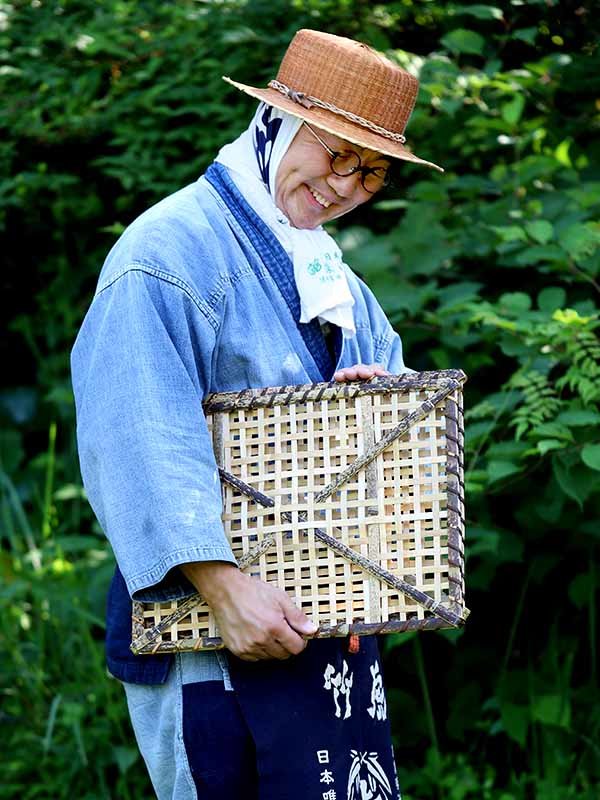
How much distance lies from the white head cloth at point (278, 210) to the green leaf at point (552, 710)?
165 centimetres

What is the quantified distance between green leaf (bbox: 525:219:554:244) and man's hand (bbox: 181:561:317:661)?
1.53m

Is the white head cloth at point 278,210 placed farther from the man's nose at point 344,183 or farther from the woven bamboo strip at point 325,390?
the woven bamboo strip at point 325,390

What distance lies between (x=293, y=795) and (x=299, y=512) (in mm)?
427

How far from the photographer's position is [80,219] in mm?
4141

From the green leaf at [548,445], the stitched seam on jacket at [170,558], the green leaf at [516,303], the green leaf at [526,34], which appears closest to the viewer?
the stitched seam on jacket at [170,558]

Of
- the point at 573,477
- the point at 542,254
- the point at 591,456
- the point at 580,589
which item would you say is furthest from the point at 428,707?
the point at 542,254

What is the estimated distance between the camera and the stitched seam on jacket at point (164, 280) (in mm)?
1690

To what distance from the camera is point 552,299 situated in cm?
286

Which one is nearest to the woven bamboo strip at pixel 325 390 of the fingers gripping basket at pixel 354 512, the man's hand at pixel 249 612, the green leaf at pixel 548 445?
the fingers gripping basket at pixel 354 512

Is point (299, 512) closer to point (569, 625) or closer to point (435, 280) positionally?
point (435, 280)

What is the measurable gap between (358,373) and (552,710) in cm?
171

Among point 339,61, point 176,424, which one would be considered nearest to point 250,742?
point 176,424

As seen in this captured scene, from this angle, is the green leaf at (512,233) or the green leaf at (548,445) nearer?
the green leaf at (548,445)

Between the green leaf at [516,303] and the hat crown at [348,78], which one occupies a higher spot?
the hat crown at [348,78]
